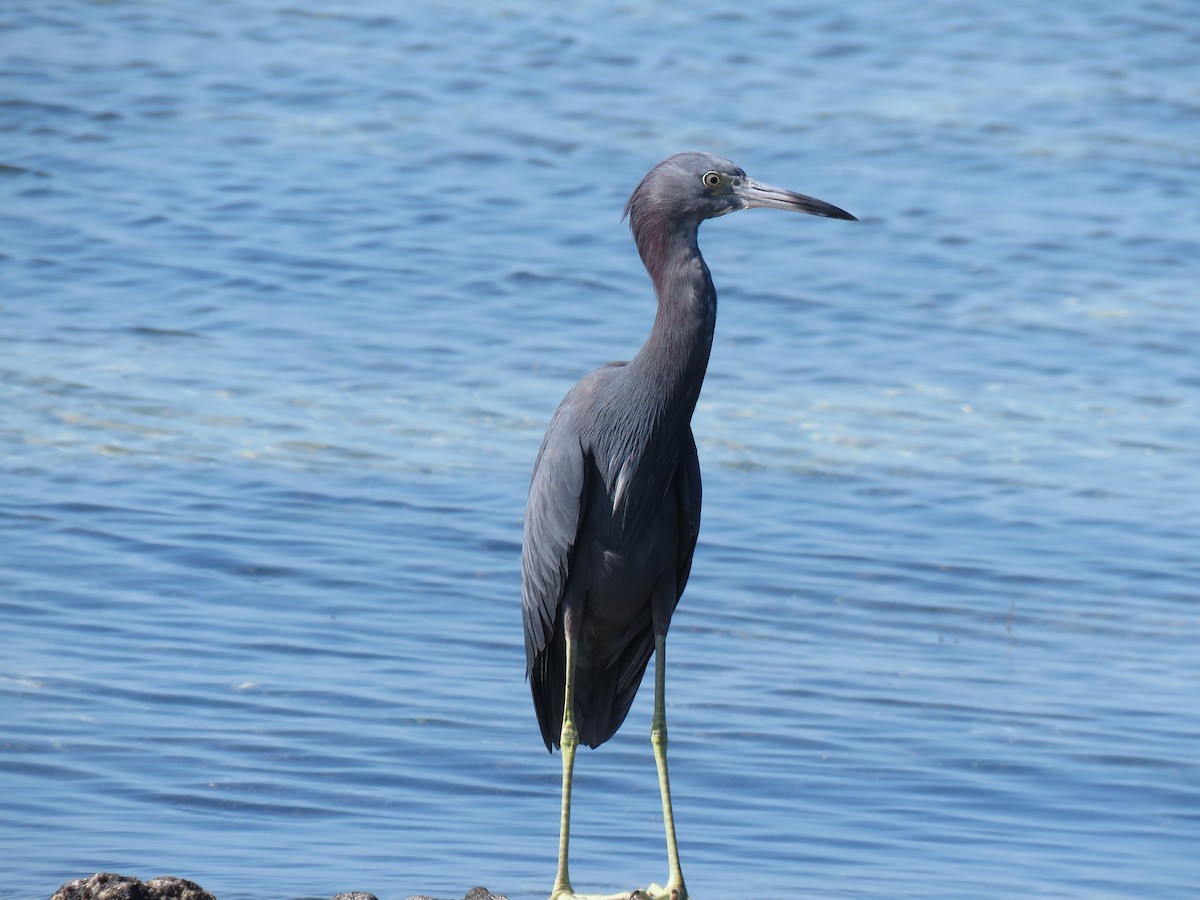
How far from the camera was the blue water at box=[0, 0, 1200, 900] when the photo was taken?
261 inches

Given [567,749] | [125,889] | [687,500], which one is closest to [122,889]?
[125,889]

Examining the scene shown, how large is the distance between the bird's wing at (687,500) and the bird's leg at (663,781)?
258 millimetres

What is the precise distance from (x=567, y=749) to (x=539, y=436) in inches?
213

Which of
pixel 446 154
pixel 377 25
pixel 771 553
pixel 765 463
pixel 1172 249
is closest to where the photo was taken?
pixel 771 553

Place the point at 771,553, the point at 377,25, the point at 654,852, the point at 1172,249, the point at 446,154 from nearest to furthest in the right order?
the point at 654,852, the point at 771,553, the point at 1172,249, the point at 446,154, the point at 377,25

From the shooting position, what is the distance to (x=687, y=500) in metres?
5.38

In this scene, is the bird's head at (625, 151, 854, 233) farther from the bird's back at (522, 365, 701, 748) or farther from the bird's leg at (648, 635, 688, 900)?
the bird's leg at (648, 635, 688, 900)

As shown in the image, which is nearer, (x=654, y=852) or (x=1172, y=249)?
(x=654, y=852)

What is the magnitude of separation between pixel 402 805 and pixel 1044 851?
7.43 feet

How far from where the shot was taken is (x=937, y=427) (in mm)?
11008

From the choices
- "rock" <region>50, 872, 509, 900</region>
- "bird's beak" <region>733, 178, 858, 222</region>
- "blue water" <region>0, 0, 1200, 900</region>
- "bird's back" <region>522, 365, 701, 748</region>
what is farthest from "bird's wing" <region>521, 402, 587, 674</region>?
"rock" <region>50, 872, 509, 900</region>

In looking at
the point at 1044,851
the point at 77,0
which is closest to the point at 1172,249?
the point at 1044,851

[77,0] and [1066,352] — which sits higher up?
[77,0]

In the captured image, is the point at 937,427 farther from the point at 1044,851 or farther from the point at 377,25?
the point at 377,25
